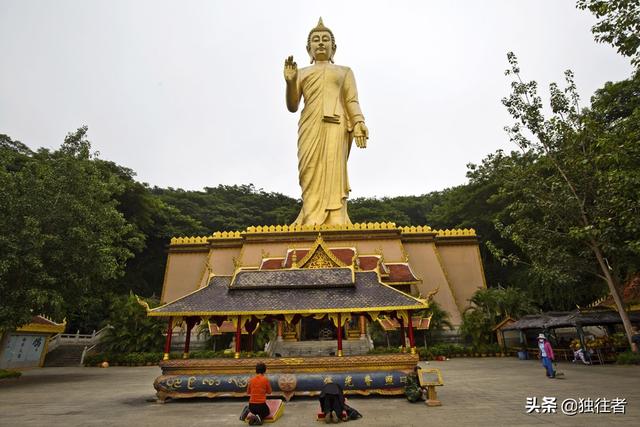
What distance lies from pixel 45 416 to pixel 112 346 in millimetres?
14465

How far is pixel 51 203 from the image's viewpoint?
14484 millimetres

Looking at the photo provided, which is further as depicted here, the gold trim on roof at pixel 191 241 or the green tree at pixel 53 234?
the gold trim on roof at pixel 191 241

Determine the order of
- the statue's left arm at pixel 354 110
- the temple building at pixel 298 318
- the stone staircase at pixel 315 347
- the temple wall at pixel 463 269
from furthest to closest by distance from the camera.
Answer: the temple wall at pixel 463 269 < the statue's left arm at pixel 354 110 < the stone staircase at pixel 315 347 < the temple building at pixel 298 318

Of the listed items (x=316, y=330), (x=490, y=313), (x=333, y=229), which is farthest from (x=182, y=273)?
(x=490, y=313)

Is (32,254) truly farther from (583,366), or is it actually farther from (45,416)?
(583,366)

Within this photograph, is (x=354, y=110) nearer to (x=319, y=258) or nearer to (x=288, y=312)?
(x=319, y=258)

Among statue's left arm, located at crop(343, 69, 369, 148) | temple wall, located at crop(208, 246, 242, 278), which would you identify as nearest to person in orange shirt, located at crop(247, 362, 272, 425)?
temple wall, located at crop(208, 246, 242, 278)

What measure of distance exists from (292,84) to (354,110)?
435cm

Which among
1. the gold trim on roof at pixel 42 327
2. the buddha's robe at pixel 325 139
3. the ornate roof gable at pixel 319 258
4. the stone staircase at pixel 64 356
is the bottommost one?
the stone staircase at pixel 64 356

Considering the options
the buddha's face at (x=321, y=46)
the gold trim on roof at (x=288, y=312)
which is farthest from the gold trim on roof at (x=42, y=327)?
the buddha's face at (x=321, y=46)

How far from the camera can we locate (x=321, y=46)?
27.5 meters

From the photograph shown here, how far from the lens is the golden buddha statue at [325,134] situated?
2544cm

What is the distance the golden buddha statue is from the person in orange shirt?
17617 millimetres

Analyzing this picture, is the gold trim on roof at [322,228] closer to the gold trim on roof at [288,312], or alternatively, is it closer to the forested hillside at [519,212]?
the forested hillside at [519,212]
